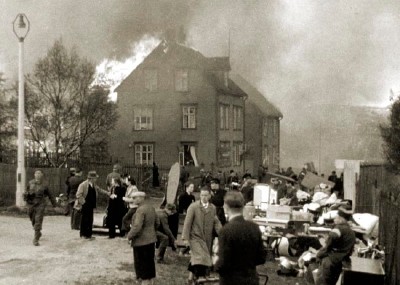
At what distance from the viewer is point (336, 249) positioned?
28.0ft

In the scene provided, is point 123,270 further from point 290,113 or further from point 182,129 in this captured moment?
point 290,113

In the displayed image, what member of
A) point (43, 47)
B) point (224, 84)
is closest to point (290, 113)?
point (224, 84)

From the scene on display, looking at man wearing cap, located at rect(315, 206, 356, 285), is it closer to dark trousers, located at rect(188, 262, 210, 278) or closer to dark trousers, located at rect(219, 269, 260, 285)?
dark trousers, located at rect(188, 262, 210, 278)

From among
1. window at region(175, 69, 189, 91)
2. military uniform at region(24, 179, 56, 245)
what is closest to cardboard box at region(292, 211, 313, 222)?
military uniform at region(24, 179, 56, 245)

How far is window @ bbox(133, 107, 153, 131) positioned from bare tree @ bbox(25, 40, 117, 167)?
13004 mm

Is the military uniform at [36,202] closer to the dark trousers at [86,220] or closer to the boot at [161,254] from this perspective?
the dark trousers at [86,220]

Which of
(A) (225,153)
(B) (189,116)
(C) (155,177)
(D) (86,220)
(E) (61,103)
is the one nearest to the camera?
(D) (86,220)

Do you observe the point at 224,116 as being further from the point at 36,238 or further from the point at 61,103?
the point at 36,238

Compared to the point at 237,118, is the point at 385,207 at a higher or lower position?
lower

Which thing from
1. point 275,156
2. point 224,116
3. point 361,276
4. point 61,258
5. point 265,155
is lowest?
point 61,258

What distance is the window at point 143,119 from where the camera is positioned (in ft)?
140

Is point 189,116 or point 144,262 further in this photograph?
point 189,116

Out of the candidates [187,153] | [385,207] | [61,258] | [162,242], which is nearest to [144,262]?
[162,242]

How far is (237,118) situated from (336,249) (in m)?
38.6
